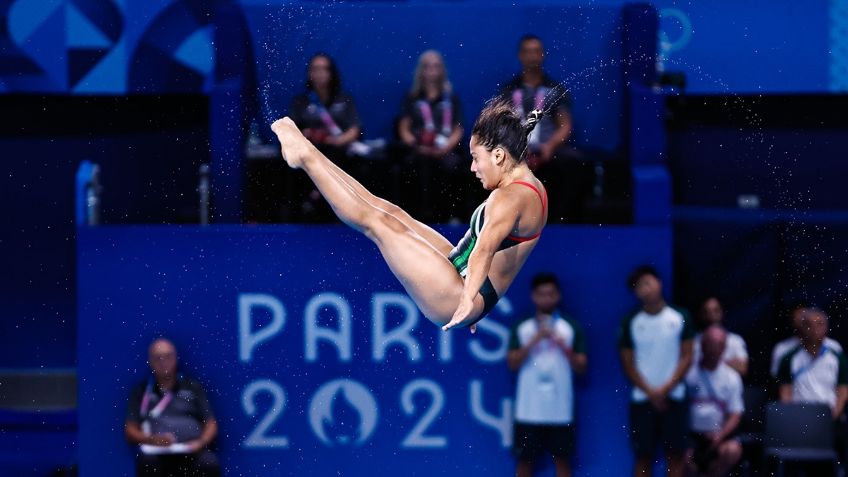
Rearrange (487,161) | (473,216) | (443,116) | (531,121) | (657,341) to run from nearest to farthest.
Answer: (531,121) → (487,161) → (473,216) → (657,341) → (443,116)

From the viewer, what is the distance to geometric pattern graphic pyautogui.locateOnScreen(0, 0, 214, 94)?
997cm

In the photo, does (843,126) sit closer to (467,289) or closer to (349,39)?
(349,39)

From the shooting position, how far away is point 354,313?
817cm

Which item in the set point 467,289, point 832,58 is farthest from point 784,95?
point 467,289

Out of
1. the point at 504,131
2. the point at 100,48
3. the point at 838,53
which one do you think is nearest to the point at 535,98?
the point at 838,53

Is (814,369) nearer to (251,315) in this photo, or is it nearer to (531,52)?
(531,52)

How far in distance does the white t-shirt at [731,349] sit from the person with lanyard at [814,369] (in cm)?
26

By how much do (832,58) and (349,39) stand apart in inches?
143

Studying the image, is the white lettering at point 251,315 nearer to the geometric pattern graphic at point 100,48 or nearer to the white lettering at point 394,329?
the white lettering at point 394,329

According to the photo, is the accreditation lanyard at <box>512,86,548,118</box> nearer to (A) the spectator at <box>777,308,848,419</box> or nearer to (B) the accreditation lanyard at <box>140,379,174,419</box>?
(A) the spectator at <box>777,308,848,419</box>

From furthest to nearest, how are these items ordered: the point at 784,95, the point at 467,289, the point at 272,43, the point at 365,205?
the point at 784,95
the point at 272,43
the point at 365,205
the point at 467,289

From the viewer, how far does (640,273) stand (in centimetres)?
798

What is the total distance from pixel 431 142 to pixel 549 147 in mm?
781

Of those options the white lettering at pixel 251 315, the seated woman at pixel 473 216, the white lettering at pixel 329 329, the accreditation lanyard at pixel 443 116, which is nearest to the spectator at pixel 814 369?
the accreditation lanyard at pixel 443 116
